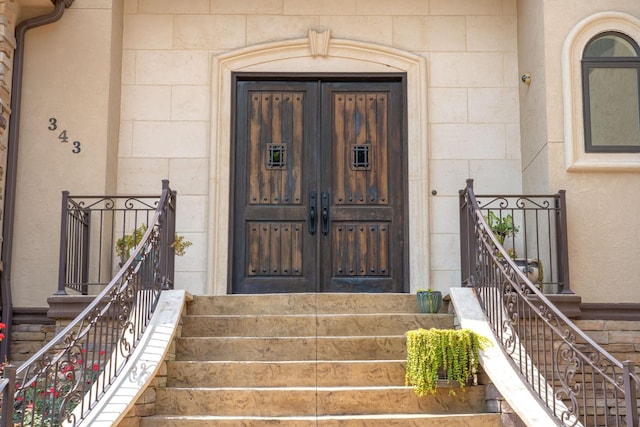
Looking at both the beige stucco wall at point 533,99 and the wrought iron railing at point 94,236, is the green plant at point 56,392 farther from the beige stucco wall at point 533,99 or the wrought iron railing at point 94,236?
the beige stucco wall at point 533,99

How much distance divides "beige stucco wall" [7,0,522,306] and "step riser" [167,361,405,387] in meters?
2.28

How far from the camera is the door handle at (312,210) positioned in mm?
9672

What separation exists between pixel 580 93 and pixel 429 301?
2545 millimetres

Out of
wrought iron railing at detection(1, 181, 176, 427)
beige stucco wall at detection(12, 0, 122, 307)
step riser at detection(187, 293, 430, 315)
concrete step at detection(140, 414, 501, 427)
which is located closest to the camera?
wrought iron railing at detection(1, 181, 176, 427)

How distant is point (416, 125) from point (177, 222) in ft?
8.63

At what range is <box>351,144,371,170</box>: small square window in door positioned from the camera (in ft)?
32.3

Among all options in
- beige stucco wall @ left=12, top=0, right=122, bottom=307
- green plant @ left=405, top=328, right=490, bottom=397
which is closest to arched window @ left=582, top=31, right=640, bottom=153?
green plant @ left=405, top=328, right=490, bottom=397

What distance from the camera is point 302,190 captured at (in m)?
9.77

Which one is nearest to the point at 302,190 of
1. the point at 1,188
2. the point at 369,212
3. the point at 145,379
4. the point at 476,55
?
the point at 369,212

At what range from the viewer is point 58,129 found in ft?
30.5

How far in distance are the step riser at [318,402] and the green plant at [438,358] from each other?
4.0 inches

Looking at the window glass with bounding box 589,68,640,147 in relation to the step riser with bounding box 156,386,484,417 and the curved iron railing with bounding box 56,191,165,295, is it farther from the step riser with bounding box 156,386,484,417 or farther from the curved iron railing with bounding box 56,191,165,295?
the curved iron railing with bounding box 56,191,165,295

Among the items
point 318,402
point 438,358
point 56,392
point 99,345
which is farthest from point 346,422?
point 56,392

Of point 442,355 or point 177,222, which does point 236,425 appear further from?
point 177,222
